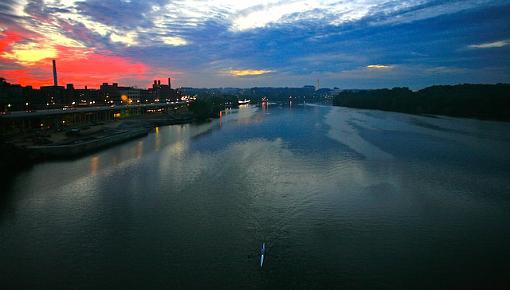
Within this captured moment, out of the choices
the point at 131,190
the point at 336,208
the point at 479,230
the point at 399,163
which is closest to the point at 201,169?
the point at 131,190

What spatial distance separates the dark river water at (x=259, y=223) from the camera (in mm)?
6449

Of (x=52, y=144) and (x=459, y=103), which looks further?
(x=459, y=103)

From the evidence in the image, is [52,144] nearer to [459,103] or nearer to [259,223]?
[259,223]

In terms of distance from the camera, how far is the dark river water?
6449 millimetres

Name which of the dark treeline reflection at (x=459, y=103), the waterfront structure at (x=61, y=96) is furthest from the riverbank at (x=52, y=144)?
the dark treeline reflection at (x=459, y=103)

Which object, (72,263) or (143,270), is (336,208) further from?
(72,263)

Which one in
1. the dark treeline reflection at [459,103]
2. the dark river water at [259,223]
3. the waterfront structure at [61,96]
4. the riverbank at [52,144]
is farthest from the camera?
the dark treeline reflection at [459,103]

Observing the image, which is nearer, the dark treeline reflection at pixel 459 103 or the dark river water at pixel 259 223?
the dark river water at pixel 259 223

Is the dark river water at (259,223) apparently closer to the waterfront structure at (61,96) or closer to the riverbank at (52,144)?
the riverbank at (52,144)

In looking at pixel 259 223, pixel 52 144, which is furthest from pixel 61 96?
pixel 259 223

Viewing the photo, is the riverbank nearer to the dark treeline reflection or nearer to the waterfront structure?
the waterfront structure

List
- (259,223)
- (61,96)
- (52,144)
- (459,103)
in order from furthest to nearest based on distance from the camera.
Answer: (61,96) → (459,103) → (52,144) → (259,223)

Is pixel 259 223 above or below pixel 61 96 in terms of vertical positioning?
below

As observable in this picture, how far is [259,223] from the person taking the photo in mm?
8781
